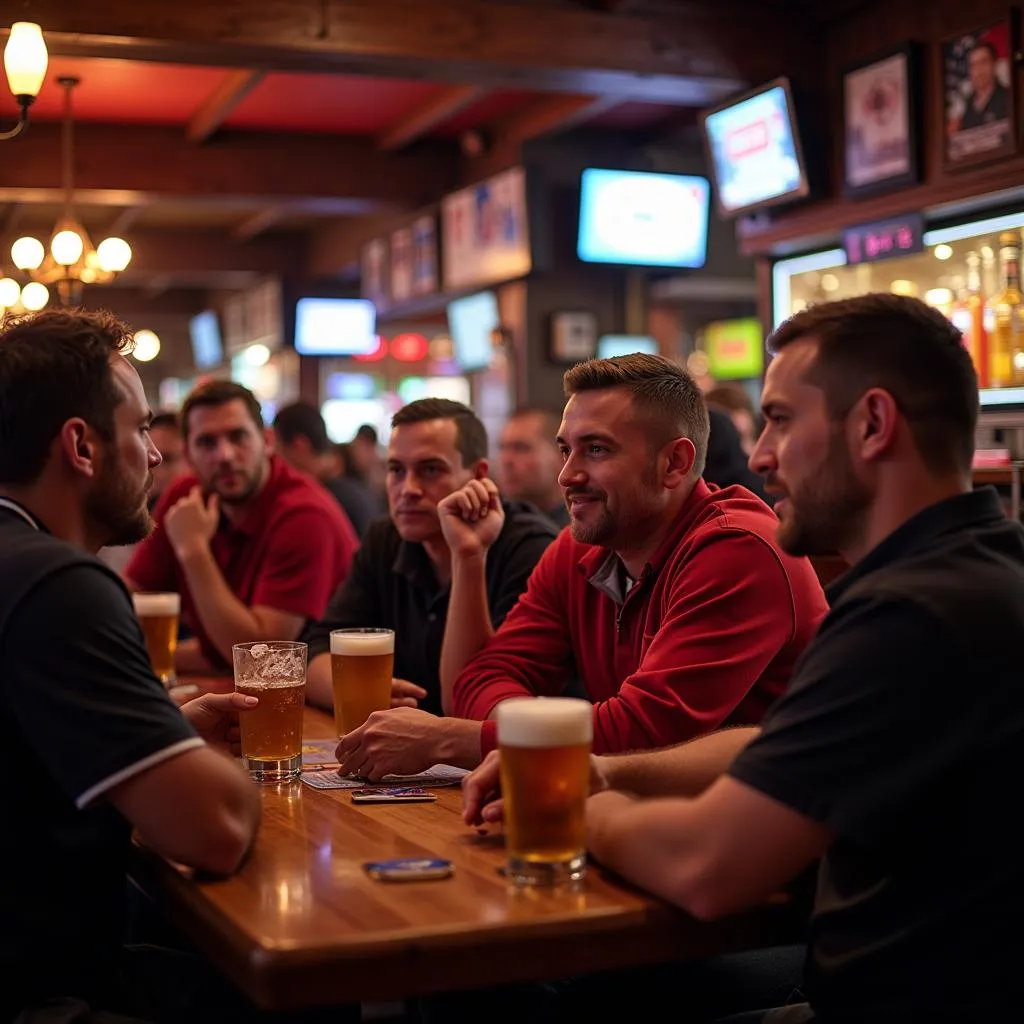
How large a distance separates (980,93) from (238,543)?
3051mm

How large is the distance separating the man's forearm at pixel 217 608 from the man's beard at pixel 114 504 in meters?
Answer: 1.68

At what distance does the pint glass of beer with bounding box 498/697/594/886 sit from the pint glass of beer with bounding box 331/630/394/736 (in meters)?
0.82

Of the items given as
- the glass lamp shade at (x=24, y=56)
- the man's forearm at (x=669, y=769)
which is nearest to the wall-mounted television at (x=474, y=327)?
the glass lamp shade at (x=24, y=56)

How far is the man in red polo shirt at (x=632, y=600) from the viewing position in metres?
2.00

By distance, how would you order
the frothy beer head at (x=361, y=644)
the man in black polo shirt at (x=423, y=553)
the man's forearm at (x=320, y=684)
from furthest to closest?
the man in black polo shirt at (x=423, y=553) < the man's forearm at (x=320, y=684) < the frothy beer head at (x=361, y=644)

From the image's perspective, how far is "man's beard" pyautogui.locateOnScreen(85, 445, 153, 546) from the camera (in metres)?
1.75

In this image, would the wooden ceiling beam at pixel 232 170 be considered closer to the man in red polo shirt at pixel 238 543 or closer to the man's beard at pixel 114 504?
the man in red polo shirt at pixel 238 543

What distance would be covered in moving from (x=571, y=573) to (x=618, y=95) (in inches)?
163

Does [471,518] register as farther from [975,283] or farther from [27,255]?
[27,255]

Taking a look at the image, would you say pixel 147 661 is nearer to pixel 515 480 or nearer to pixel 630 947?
pixel 630 947

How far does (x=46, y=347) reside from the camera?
5.58 ft

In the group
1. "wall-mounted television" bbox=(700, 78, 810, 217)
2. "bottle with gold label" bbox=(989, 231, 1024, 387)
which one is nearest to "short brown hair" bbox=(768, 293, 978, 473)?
"bottle with gold label" bbox=(989, 231, 1024, 387)

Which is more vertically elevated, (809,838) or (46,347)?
(46,347)

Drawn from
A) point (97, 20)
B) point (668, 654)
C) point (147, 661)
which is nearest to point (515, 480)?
point (97, 20)
